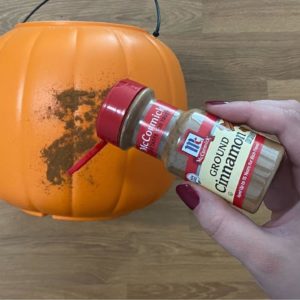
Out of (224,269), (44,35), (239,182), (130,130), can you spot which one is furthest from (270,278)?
(44,35)

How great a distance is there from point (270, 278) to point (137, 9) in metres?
0.69

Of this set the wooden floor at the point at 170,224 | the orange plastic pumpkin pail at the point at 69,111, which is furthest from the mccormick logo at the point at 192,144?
the wooden floor at the point at 170,224

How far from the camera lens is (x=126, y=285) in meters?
0.91

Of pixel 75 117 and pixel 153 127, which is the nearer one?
pixel 153 127

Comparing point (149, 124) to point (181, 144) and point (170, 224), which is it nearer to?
point (181, 144)

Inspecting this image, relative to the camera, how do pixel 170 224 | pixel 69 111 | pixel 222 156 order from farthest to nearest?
pixel 170 224
pixel 69 111
pixel 222 156

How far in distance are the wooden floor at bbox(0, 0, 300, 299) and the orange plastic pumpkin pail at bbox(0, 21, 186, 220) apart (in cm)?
22

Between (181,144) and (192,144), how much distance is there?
0.01m

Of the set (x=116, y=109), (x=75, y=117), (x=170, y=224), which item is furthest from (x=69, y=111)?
(x=170, y=224)

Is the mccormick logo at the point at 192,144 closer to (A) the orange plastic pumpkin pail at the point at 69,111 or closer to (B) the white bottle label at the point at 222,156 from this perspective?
(B) the white bottle label at the point at 222,156

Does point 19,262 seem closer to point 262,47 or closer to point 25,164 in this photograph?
point 25,164

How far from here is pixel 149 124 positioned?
51 cm

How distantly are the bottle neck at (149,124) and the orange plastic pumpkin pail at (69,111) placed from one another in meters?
0.13

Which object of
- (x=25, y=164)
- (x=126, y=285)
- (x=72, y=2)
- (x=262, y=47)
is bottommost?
(x=126, y=285)
